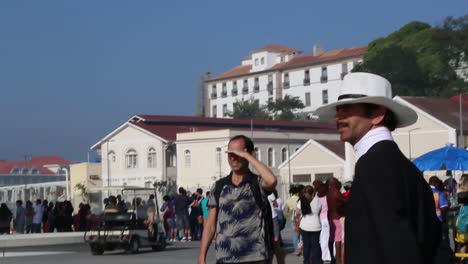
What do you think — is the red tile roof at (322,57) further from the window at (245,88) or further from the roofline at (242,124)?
the roofline at (242,124)

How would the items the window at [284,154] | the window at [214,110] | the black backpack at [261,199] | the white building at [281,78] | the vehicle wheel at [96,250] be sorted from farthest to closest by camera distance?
1. the window at [214,110]
2. the white building at [281,78]
3. the window at [284,154]
4. the vehicle wheel at [96,250]
5. the black backpack at [261,199]

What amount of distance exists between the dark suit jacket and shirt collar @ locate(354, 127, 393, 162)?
74mm

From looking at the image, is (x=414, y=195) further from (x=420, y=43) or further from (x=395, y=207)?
(x=420, y=43)

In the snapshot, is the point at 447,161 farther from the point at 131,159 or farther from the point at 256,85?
the point at 256,85

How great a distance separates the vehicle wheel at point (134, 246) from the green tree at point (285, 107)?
10831 cm

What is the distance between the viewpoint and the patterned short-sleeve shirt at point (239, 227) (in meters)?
8.80

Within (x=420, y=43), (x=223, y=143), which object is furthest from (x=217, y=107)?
(x=223, y=143)

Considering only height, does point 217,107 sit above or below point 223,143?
above

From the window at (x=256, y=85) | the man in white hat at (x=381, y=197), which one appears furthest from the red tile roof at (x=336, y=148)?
the man in white hat at (x=381, y=197)

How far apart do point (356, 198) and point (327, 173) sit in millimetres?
84441

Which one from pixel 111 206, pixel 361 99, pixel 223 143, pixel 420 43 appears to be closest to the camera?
pixel 361 99

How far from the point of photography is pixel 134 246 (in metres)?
29.3

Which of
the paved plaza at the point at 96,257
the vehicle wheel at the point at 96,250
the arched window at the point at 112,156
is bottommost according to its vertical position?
the paved plaza at the point at 96,257

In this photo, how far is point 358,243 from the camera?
4078mm
